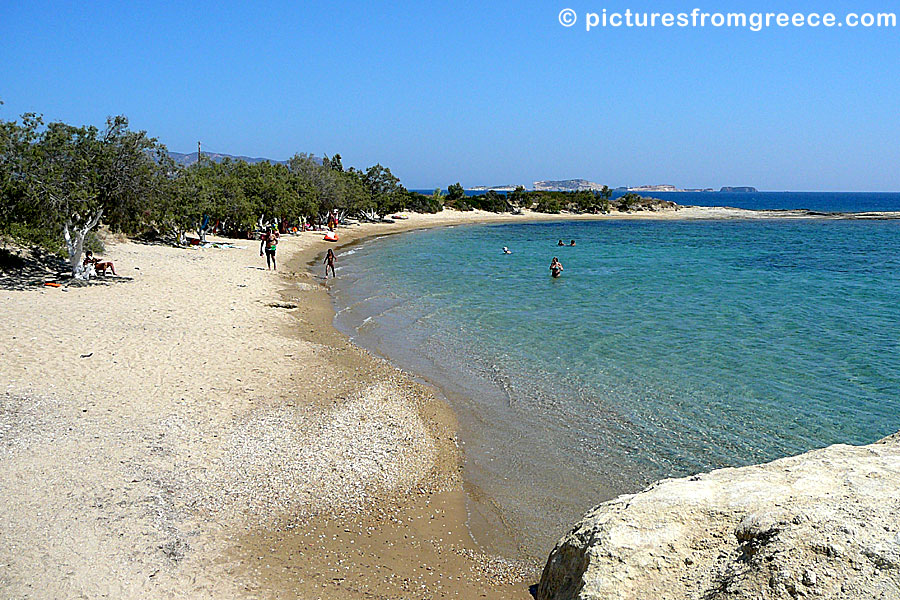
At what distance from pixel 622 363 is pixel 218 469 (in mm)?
10753

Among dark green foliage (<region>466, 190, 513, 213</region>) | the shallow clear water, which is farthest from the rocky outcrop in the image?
dark green foliage (<region>466, 190, 513, 213</region>)

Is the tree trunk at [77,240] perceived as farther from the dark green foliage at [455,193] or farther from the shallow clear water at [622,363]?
the dark green foliage at [455,193]

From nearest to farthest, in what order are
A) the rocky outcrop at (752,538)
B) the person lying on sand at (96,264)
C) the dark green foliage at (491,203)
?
the rocky outcrop at (752,538) < the person lying on sand at (96,264) < the dark green foliage at (491,203)

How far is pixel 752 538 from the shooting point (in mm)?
3965

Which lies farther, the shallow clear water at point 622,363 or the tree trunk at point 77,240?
the tree trunk at point 77,240

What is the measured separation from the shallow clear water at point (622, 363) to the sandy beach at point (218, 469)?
1149 mm

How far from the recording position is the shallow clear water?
10.5 m

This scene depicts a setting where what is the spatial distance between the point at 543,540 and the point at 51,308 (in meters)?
15.1

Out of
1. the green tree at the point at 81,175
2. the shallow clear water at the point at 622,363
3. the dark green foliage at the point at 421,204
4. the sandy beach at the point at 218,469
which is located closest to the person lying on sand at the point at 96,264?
the green tree at the point at 81,175

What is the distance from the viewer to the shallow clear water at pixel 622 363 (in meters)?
10.5

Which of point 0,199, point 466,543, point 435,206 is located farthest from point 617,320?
point 435,206

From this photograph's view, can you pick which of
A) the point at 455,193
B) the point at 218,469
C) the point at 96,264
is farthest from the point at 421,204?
the point at 218,469

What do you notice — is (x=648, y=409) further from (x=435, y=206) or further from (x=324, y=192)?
(x=435, y=206)

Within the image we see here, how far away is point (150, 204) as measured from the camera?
22.7 meters
